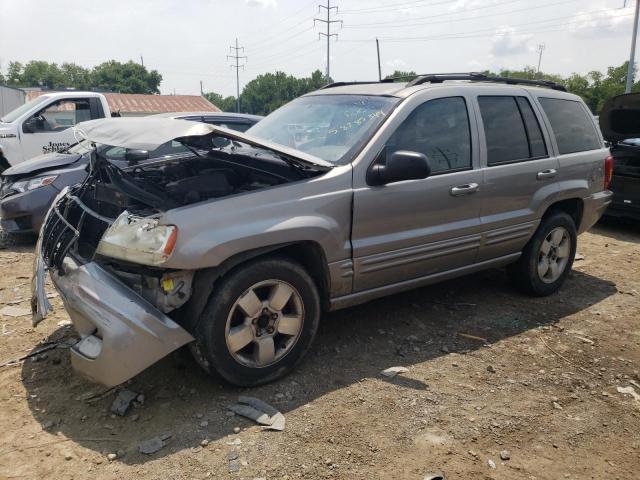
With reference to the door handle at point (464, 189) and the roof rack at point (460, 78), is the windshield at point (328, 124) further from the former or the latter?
the door handle at point (464, 189)

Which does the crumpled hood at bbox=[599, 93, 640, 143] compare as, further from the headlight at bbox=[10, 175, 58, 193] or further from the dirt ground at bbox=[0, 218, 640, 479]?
the headlight at bbox=[10, 175, 58, 193]

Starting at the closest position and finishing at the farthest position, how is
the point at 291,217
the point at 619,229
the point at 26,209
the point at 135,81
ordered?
the point at 291,217
the point at 26,209
the point at 619,229
the point at 135,81

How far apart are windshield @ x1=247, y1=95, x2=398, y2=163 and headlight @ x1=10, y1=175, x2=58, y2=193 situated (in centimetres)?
303

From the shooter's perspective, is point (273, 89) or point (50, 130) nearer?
point (50, 130)

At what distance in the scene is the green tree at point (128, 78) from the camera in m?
85.1

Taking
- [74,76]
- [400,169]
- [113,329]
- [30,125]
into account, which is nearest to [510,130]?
[400,169]

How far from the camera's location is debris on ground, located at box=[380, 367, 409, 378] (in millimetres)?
3447

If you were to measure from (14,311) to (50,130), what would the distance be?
5403 mm

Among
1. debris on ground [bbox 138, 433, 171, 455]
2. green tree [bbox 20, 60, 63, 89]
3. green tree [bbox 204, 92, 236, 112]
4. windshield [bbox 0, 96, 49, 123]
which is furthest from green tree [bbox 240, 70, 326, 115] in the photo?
debris on ground [bbox 138, 433, 171, 455]

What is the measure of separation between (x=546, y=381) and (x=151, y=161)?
324cm

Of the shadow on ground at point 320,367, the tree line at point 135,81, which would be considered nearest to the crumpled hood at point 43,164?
the shadow on ground at point 320,367

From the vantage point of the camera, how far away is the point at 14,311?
439 centimetres

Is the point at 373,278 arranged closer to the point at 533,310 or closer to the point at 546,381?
the point at 546,381

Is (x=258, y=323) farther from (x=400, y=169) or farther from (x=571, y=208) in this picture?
(x=571, y=208)
